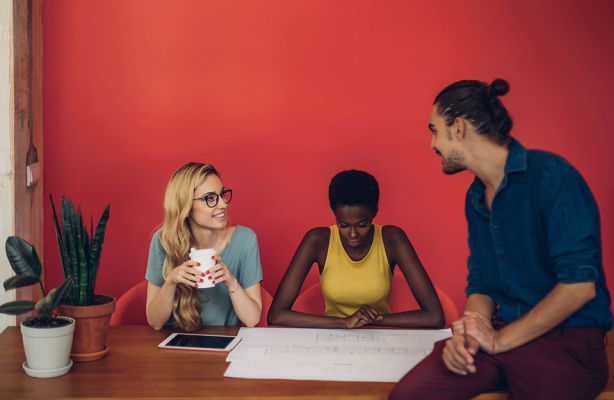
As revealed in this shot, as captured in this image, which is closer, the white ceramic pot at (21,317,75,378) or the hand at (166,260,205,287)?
the white ceramic pot at (21,317,75,378)

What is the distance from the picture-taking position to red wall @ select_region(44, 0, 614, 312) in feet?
10.8

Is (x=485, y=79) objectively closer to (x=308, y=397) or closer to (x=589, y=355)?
(x=589, y=355)

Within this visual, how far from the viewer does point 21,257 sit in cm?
186

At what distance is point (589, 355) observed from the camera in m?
1.62

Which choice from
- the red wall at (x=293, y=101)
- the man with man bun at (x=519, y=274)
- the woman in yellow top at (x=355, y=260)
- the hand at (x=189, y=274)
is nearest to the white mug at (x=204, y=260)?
the hand at (x=189, y=274)

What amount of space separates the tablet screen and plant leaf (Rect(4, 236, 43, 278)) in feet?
1.60

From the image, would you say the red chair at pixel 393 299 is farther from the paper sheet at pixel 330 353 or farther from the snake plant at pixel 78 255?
the snake plant at pixel 78 255

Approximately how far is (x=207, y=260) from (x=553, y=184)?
1.05m

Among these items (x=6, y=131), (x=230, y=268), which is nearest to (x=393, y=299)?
(x=230, y=268)

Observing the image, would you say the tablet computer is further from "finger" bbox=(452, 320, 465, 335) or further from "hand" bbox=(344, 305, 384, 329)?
"finger" bbox=(452, 320, 465, 335)

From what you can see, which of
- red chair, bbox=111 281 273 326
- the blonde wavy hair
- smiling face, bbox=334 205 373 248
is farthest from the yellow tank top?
the blonde wavy hair

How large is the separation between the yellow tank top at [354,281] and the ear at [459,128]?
1.02 meters

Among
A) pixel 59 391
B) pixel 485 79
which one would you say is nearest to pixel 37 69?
pixel 59 391

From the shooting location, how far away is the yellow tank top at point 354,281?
2752mm
